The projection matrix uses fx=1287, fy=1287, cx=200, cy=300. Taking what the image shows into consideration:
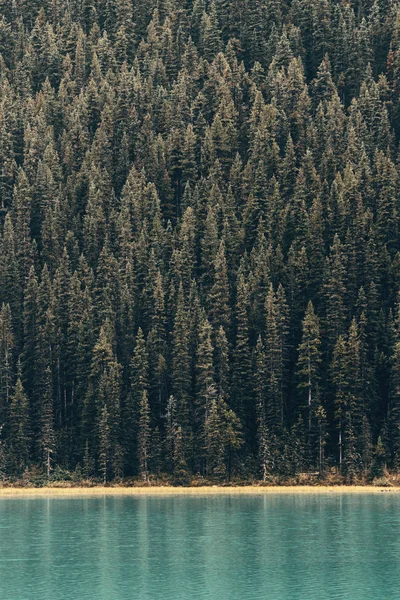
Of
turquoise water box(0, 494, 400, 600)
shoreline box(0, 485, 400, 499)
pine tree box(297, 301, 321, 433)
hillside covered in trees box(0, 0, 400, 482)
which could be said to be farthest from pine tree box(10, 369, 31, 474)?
pine tree box(297, 301, 321, 433)

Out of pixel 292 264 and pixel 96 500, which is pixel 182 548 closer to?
pixel 96 500

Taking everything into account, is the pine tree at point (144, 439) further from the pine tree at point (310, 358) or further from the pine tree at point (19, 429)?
the pine tree at point (310, 358)

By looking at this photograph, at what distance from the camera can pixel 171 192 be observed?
632ft

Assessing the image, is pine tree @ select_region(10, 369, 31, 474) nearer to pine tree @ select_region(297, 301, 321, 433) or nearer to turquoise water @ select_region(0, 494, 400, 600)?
turquoise water @ select_region(0, 494, 400, 600)

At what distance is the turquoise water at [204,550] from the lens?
78.6 meters

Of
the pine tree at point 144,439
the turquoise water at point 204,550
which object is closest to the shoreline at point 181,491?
the pine tree at point 144,439

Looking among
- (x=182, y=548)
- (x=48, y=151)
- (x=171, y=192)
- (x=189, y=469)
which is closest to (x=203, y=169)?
(x=171, y=192)

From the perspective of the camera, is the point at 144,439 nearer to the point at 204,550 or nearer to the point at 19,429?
the point at 19,429

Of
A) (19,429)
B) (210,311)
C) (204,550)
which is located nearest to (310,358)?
(210,311)

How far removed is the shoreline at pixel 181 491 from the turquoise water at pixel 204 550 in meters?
8.76

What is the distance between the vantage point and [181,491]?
14900cm

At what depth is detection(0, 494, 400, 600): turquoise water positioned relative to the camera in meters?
78.6

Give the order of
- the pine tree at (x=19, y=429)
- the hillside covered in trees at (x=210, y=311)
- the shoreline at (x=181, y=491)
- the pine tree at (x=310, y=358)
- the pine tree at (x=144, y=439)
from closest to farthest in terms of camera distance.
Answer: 1. the shoreline at (x=181, y=491)
2. the pine tree at (x=144, y=439)
3. the hillside covered in trees at (x=210, y=311)
4. the pine tree at (x=310, y=358)
5. the pine tree at (x=19, y=429)

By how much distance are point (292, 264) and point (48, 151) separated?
1992 inches
